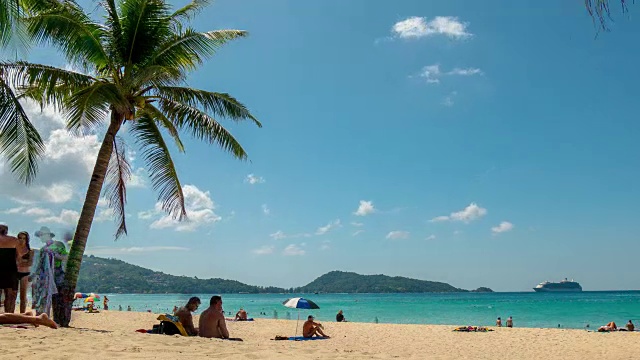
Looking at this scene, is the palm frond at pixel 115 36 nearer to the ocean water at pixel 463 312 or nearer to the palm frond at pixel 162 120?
the palm frond at pixel 162 120

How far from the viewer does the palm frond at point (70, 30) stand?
10.0 m

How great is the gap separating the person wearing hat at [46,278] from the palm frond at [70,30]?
145 inches

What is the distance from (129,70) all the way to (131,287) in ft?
515

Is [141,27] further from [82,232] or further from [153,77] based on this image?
[82,232]

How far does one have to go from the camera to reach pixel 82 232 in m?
10.5

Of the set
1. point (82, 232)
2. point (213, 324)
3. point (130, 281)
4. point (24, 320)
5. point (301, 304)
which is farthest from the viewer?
point (130, 281)

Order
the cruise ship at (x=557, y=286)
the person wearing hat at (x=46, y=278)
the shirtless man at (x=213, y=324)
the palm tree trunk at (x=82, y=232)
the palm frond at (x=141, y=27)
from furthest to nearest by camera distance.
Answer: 1. the cruise ship at (x=557, y=286)
2. the palm frond at (x=141, y=27)
3. the palm tree trunk at (x=82, y=232)
4. the person wearing hat at (x=46, y=278)
5. the shirtless man at (x=213, y=324)

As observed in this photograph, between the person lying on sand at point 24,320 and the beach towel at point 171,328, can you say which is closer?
the person lying on sand at point 24,320

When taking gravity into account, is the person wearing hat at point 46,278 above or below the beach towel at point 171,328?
above

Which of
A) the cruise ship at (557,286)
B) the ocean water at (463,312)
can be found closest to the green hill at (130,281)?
the ocean water at (463,312)

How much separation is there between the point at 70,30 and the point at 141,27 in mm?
1451

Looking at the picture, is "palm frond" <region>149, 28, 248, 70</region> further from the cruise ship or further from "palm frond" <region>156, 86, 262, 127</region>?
the cruise ship

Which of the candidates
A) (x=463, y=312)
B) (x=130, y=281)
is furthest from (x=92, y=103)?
(x=130, y=281)


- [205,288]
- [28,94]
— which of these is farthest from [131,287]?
[28,94]
